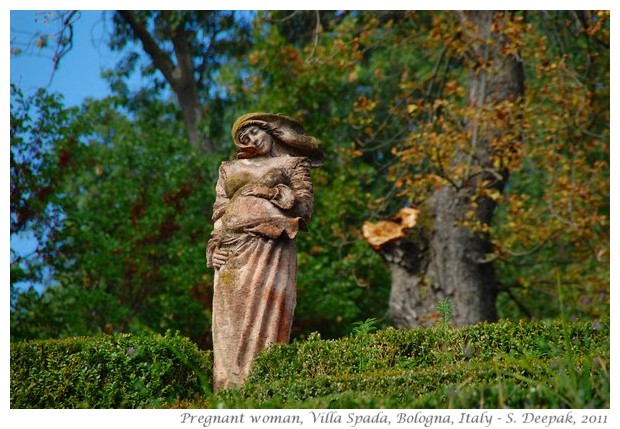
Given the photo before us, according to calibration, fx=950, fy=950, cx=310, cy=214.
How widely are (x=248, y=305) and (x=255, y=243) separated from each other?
612mm

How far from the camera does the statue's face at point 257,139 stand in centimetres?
968

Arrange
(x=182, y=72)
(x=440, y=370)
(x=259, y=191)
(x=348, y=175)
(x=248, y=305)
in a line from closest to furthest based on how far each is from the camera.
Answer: (x=440, y=370) → (x=248, y=305) → (x=259, y=191) → (x=348, y=175) → (x=182, y=72)

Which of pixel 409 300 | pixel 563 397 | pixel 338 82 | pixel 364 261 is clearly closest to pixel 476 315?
pixel 409 300

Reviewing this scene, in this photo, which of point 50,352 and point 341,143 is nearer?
point 50,352

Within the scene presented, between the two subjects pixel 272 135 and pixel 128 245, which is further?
pixel 128 245

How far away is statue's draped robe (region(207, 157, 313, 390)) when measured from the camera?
9.05m

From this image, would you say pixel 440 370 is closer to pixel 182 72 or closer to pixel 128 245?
pixel 128 245

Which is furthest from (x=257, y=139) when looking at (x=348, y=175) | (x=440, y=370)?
(x=348, y=175)

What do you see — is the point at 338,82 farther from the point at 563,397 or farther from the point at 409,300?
the point at 563,397

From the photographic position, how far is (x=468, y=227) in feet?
51.5

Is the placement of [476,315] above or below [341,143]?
below
